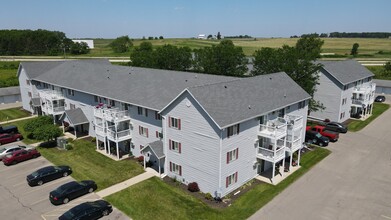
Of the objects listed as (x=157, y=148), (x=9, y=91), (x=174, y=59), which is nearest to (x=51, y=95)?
(x=174, y=59)

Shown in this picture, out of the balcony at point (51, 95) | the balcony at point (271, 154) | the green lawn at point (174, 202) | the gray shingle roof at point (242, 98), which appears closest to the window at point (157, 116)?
the green lawn at point (174, 202)

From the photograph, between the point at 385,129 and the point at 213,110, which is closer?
the point at 213,110

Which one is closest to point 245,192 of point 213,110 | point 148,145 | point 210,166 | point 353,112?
point 210,166

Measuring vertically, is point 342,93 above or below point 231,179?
above

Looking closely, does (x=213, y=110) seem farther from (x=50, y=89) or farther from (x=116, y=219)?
(x=50, y=89)

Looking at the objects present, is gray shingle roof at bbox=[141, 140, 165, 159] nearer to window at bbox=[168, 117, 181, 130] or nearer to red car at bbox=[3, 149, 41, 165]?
window at bbox=[168, 117, 181, 130]

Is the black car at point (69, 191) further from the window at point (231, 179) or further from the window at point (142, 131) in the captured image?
the window at point (231, 179)

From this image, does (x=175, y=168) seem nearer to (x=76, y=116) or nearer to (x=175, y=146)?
(x=175, y=146)

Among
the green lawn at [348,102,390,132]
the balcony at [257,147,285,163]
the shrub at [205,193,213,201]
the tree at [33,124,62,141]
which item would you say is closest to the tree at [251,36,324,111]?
the green lawn at [348,102,390,132]
